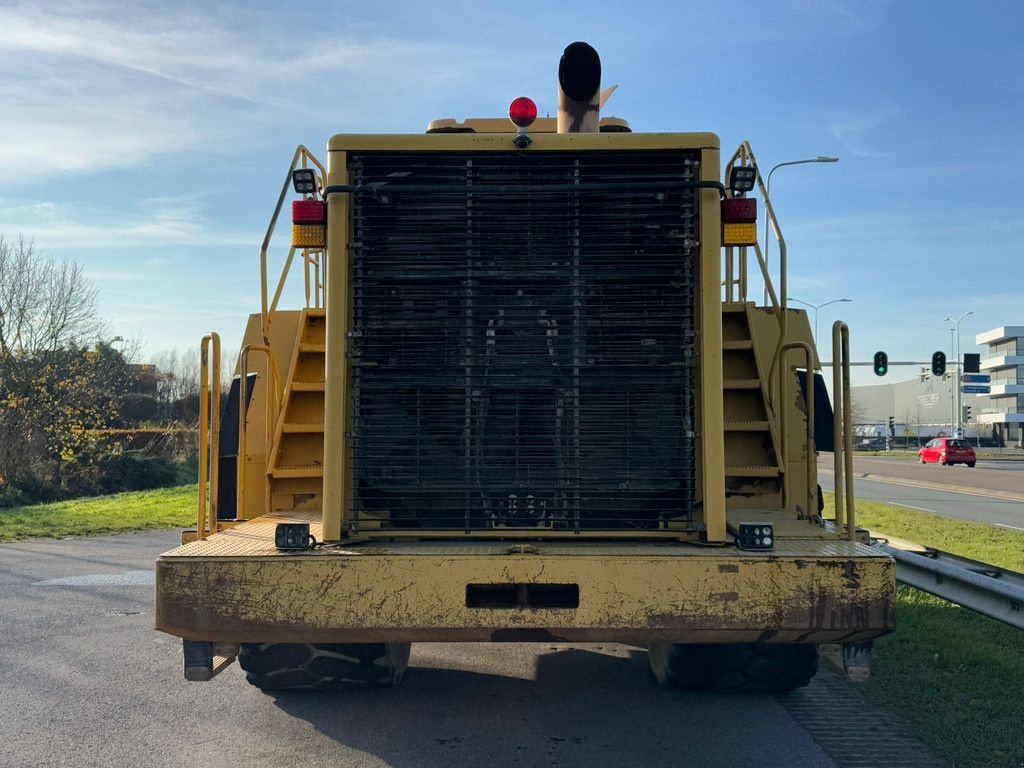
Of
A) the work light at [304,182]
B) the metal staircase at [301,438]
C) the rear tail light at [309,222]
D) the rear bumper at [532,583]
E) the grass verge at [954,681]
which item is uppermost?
the work light at [304,182]

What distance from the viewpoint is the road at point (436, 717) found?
14.4ft

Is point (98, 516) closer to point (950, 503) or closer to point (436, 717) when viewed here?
point (436, 717)

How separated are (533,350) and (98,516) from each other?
51.9 feet

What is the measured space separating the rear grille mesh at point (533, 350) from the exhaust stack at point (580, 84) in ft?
1.76

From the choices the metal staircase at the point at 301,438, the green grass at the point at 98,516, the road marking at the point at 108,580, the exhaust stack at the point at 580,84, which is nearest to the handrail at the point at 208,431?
the metal staircase at the point at 301,438

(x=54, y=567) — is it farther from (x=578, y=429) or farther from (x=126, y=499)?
(x=126, y=499)

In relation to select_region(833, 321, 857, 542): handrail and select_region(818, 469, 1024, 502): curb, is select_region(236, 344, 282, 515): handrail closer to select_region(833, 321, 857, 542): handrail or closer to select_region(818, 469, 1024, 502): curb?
select_region(833, 321, 857, 542): handrail

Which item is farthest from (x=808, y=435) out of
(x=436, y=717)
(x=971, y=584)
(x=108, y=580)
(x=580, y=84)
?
(x=108, y=580)

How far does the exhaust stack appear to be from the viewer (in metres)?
4.52

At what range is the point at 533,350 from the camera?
4238mm

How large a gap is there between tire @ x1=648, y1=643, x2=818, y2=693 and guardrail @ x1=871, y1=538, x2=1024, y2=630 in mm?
737

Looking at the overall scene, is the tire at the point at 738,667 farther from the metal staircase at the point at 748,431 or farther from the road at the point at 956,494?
the road at the point at 956,494

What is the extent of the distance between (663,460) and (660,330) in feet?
1.92

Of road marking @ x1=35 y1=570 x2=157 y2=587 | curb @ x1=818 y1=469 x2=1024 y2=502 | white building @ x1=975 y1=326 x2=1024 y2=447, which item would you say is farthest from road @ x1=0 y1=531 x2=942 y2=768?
white building @ x1=975 y1=326 x2=1024 y2=447
